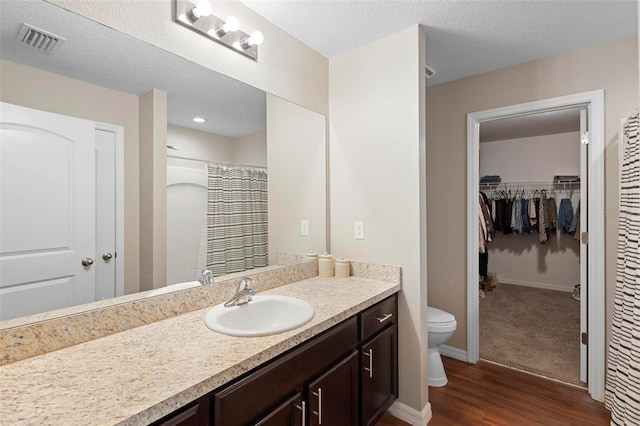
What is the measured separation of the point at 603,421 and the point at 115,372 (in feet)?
8.68

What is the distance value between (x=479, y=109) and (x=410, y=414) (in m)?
2.34

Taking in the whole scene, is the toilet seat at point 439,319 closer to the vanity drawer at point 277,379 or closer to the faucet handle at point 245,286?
the vanity drawer at point 277,379

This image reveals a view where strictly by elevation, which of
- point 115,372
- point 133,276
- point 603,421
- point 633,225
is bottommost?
point 603,421

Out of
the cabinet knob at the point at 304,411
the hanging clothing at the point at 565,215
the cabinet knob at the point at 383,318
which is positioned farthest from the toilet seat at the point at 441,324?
the hanging clothing at the point at 565,215

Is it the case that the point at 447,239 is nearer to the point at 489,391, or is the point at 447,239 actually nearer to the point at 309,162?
the point at 489,391

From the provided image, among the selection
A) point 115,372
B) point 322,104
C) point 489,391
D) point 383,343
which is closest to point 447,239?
point 489,391

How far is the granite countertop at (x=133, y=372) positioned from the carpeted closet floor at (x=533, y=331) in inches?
87.0

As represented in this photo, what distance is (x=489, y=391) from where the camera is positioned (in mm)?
2238

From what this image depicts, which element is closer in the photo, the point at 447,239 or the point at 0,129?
the point at 0,129

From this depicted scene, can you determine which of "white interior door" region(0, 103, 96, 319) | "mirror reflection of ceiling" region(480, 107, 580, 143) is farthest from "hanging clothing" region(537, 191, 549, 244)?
"white interior door" region(0, 103, 96, 319)

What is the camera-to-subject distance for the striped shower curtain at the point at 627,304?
1529mm

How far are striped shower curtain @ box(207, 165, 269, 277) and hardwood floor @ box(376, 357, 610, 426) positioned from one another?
1.34m

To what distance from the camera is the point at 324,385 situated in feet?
4.43

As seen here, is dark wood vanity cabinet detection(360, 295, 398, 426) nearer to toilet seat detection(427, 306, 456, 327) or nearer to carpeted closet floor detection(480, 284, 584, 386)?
toilet seat detection(427, 306, 456, 327)
